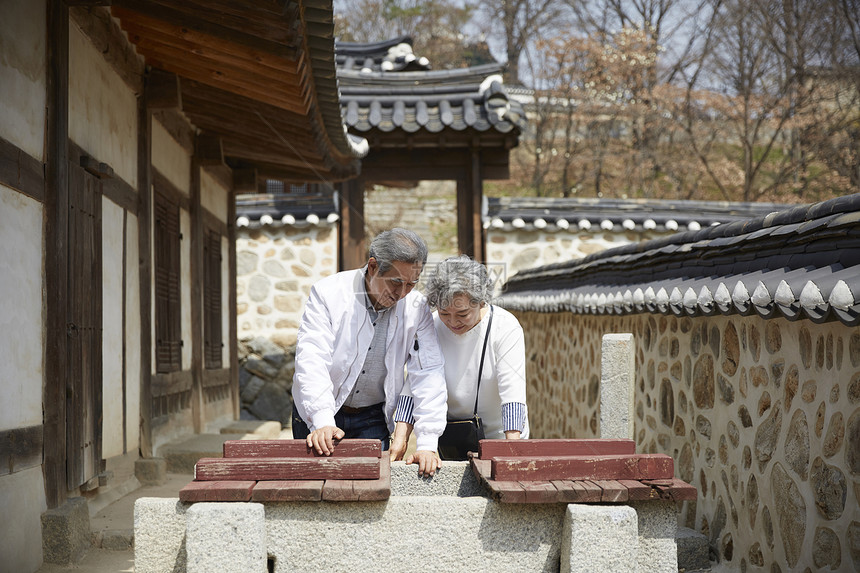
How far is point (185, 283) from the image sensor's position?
775 centimetres

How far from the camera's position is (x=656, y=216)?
39.5ft

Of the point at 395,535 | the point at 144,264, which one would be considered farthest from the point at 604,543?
the point at 144,264

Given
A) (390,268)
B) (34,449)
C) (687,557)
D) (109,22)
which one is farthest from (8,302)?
(687,557)

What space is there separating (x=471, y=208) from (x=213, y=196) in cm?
346

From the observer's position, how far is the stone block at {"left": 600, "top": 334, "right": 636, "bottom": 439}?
12.1ft

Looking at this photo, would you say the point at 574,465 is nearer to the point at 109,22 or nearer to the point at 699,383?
the point at 699,383

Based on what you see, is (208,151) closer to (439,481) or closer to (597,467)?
(439,481)

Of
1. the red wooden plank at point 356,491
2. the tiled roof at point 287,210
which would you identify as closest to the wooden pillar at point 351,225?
the tiled roof at point 287,210

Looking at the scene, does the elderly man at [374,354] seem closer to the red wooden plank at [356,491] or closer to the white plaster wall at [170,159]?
the red wooden plank at [356,491]

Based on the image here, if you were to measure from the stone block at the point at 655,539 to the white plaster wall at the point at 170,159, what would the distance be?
5.11 m

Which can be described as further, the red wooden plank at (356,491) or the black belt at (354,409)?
the black belt at (354,409)

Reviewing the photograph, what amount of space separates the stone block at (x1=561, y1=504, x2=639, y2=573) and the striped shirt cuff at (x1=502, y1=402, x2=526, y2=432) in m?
1.06

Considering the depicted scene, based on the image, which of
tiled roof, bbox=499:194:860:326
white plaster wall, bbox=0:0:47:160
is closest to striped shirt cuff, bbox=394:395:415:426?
tiled roof, bbox=499:194:860:326

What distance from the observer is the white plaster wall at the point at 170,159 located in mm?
6686
